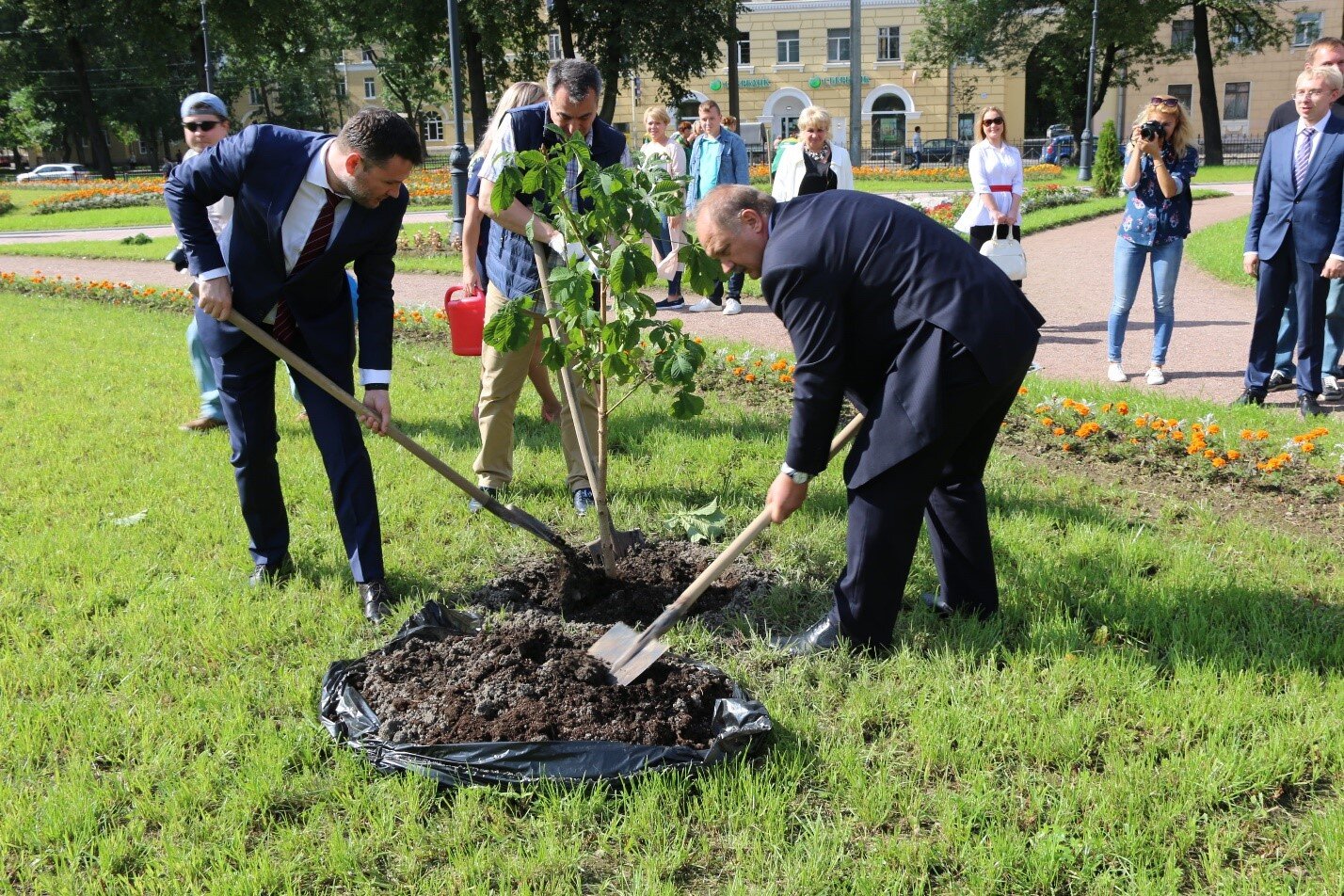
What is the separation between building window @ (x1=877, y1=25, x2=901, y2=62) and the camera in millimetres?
49469

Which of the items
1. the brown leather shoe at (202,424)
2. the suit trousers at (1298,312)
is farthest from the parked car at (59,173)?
the suit trousers at (1298,312)

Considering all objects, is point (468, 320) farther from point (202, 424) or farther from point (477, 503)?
point (202, 424)

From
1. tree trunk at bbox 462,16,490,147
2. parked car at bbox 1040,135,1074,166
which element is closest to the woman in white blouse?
tree trunk at bbox 462,16,490,147

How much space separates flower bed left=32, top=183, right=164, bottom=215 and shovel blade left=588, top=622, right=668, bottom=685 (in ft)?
97.8

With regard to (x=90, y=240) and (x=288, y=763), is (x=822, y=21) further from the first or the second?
(x=288, y=763)

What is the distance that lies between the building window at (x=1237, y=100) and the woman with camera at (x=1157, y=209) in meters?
50.5

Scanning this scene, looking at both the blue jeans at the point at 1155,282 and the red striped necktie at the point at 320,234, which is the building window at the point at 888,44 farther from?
the red striped necktie at the point at 320,234

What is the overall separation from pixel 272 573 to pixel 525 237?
179 cm

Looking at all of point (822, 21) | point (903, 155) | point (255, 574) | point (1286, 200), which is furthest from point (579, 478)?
point (822, 21)

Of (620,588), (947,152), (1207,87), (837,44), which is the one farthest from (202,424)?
(837,44)

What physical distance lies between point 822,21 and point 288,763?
51.4 metres

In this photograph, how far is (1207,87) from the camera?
31.7 metres

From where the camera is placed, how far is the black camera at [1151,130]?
6.96m

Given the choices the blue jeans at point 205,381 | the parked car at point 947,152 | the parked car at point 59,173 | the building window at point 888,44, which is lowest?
the blue jeans at point 205,381
